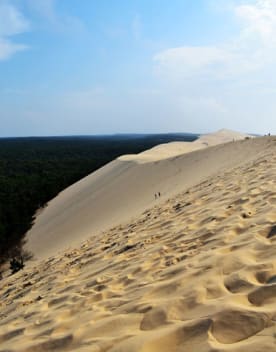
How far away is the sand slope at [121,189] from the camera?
51.1 ft

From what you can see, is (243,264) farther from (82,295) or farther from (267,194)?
(267,194)

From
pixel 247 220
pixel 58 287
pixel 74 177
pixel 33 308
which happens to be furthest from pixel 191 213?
pixel 74 177

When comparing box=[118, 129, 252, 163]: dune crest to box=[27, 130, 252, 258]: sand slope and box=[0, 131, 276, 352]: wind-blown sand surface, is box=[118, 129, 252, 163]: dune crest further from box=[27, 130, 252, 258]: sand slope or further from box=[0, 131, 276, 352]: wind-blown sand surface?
box=[0, 131, 276, 352]: wind-blown sand surface

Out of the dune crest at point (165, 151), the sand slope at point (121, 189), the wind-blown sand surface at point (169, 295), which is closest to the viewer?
the wind-blown sand surface at point (169, 295)

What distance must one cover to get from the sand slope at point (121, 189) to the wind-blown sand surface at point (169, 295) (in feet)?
28.8

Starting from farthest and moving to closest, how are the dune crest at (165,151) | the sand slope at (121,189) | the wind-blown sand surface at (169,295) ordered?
the dune crest at (165,151), the sand slope at (121,189), the wind-blown sand surface at (169,295)

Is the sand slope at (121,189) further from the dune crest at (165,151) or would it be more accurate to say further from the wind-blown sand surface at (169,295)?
the wind-blown sand surface at (169,295)

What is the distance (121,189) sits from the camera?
21.0 m

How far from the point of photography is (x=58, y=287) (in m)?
5.03

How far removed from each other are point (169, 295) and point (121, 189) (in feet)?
58.0

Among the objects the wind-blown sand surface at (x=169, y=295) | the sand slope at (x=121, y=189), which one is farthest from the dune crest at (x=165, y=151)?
the wind-blown sand surface at (x=169, y=295)

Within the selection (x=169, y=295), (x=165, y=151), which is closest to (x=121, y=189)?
(x=165, y=151)

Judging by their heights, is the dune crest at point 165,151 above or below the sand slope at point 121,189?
above

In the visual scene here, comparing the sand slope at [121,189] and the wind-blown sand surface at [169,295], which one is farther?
the sand slope at [121,189]
